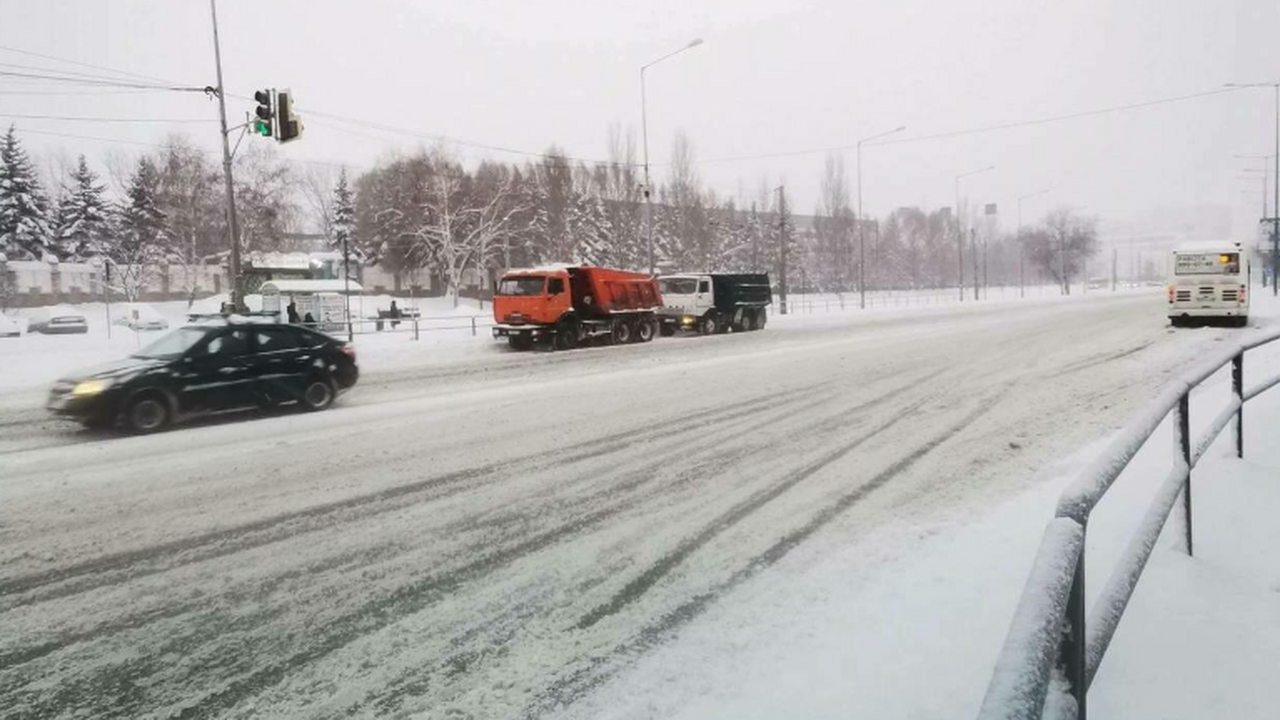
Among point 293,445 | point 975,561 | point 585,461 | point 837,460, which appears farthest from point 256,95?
point 975,561

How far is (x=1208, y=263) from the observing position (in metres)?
24.9

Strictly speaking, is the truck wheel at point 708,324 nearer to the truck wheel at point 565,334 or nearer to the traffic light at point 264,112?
the truck wheel at point 565,334

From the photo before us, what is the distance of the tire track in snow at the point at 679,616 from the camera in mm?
3371

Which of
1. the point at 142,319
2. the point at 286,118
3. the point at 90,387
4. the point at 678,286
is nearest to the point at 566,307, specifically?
the point at 678,286

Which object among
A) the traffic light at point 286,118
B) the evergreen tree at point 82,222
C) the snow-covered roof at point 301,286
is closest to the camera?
the traffic light at point 286,118

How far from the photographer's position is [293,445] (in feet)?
30.1

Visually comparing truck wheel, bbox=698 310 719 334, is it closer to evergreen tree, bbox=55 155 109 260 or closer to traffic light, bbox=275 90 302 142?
traffic light, bbox=275 90 302 142

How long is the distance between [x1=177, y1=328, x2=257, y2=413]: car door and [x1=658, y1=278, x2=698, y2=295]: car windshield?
20.7 metres

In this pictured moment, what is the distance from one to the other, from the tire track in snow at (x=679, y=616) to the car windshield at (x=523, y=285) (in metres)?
18.2

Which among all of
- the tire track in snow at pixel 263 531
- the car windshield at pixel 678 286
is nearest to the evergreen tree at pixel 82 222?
the car windshield at pixel 678 286

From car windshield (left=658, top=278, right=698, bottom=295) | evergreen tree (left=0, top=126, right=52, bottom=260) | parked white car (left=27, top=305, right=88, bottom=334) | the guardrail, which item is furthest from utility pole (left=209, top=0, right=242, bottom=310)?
evergreen tree (left=0, top=126, right=52, bottom=260)

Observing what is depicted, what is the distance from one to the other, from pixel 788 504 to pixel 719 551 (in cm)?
129

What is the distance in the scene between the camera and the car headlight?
10.1 metres

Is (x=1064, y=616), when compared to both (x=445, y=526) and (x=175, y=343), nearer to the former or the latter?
(x=445, y=526)
